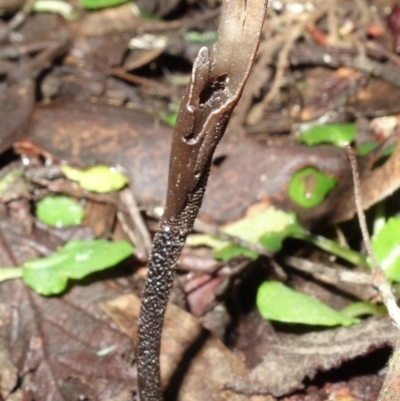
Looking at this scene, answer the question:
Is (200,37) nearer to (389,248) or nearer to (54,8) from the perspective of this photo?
(54,8)

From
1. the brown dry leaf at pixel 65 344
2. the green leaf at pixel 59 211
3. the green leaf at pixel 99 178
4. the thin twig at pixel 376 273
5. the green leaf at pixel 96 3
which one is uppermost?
the thin twig at pixel 376 273

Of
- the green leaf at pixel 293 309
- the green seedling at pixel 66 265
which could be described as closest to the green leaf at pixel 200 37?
the green seedling at pixel 66 265

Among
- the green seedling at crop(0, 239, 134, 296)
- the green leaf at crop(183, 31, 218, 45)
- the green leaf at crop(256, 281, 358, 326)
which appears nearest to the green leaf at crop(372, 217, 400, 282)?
the green leaf at crop(256, 281, 358, 326)

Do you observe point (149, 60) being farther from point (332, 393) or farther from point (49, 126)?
point (332, 393)

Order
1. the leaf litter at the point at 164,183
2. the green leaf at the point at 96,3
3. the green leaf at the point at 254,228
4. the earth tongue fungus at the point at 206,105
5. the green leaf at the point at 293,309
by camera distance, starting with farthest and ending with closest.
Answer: the green leaf at the point at 96,3
the green leaf at the point at 254,228
the leaf litter at the point at 164,183
the green leaf at the point at 293,309
the earth tongue fungus at the point at 206,105

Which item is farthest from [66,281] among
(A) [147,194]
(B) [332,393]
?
(B) [332,393]

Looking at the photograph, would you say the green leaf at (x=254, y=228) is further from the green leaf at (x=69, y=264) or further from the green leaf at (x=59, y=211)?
the green leaf at (x=59, y=211)
